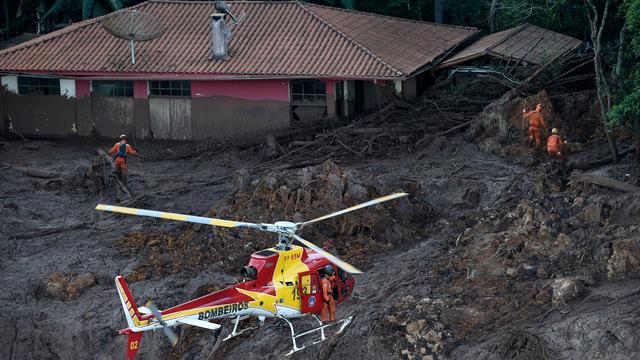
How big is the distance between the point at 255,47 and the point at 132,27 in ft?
13.4

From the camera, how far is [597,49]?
2608 cm

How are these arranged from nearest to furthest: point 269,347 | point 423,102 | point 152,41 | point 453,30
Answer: point 269,347
point 423,102
point 152,41
point 453,30

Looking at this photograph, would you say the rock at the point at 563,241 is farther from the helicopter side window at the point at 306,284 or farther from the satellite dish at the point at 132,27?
the satellite dish at the point at 132,27

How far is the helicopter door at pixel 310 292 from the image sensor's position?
19031mm

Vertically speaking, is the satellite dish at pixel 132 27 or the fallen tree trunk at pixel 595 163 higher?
the satellite dish at pixel 132 27

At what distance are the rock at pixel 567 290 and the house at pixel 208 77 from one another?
44.3ft

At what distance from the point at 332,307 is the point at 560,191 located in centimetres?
703

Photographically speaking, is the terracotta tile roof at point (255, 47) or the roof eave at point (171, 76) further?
the terracotta tile roof at point (255, 47)

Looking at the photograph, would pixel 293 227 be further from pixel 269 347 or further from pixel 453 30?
pixel 453 30

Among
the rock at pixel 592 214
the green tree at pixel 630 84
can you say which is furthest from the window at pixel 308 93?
the rock at pixel 592 214

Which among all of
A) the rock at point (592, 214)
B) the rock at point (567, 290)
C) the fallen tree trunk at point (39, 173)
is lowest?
the rock at point (567, 290)

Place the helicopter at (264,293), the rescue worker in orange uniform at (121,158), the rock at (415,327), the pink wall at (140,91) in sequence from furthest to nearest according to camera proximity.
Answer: the pink wall at (140,91) < the rescue worker in orange uniform at (121,158) < the rock at (415,327) < the helicopter at (264,293)

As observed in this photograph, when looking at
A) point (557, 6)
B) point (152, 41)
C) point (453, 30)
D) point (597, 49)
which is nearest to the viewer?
point (597, 49)

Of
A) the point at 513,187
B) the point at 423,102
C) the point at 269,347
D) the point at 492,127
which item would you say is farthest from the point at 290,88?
the point at 269,347
